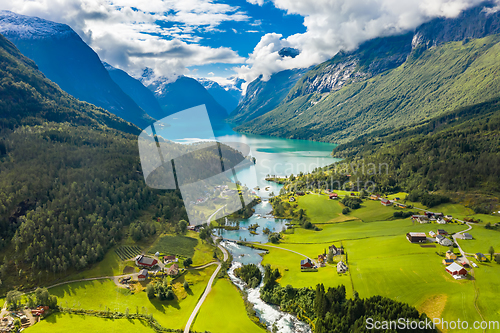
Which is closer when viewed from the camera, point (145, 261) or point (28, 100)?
point (145, 261)

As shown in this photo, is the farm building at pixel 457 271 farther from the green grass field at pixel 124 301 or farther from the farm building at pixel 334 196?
the farm building at pixel 334 196

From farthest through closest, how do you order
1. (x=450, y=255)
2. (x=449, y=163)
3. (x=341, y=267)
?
(x=449, y=163) < (x=341, y=267) < (x=450, y=255)

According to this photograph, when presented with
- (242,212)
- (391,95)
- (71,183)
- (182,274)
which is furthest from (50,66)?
(391,95)

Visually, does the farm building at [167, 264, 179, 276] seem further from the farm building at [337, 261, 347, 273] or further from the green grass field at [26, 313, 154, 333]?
the farm building at [337, 261, 347, 273]

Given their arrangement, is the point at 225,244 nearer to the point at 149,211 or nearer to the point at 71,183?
the point at 149,211

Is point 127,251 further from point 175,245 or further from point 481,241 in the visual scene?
point 481,241

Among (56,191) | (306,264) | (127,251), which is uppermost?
(56,191)

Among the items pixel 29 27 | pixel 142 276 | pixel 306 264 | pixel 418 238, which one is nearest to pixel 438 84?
pixel 418 238
